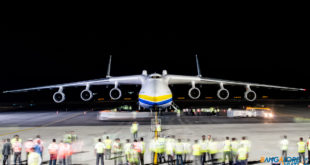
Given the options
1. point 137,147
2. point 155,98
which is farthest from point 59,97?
point 137,147

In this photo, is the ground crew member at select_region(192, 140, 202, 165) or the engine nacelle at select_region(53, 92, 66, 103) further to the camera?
the engine nacelle at select_region(53, 92, 66, 103)

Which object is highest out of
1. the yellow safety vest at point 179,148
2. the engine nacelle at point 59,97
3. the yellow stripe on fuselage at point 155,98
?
the engine nacelle at point 59,97

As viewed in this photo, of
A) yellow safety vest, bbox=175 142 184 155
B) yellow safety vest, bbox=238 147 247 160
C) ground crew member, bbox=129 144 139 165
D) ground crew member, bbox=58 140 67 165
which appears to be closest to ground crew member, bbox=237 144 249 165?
yellow safety vest, bbox=238 147 247 160

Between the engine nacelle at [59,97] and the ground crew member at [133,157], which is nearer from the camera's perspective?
the ground crew member at [133,157]

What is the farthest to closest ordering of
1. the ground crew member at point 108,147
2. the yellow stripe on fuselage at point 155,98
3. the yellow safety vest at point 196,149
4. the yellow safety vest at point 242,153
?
the yellow stripe on fuselage at point 155,98
the ground crew member at point 108,147
the yellow safety vest at point 196,149
the yellow safety vest at point 242,153

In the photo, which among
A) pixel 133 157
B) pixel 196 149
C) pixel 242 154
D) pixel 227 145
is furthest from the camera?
pixel 227 145

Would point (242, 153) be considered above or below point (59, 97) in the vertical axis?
below

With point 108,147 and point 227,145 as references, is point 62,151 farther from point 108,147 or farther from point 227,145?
point 227,145

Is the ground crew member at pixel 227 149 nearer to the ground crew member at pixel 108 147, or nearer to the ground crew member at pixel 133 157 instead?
the ground crew member at pixel 133 157

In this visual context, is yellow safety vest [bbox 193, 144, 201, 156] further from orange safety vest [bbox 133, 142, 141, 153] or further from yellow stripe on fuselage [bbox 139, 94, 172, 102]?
yellow stripe on fuselage [bbox 139, 94, 172, 102]

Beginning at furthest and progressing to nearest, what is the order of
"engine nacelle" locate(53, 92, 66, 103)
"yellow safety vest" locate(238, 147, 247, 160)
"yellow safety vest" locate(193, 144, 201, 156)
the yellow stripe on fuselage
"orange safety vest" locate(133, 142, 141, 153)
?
"engine nacelle" locate(53, 92, 66, 103), the yellow stripe on fuselage, "orange safety vest" locate(133, 142, 141, 153), "yellow safety vest" locate(193, 144, 201, 156), "yellow safety vest" locate(238, 147, 247, 160)

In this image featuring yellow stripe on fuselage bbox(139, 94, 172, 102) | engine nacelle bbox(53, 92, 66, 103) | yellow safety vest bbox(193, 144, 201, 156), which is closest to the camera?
yellow safety vest bbox(193, 144, 201, 156)

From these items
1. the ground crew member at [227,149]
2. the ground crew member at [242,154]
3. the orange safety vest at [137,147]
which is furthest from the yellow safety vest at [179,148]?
the ground crew member at [242,154]

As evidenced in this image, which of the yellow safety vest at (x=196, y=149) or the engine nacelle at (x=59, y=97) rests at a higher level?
the engine nacelle at (x=59, y=97)
